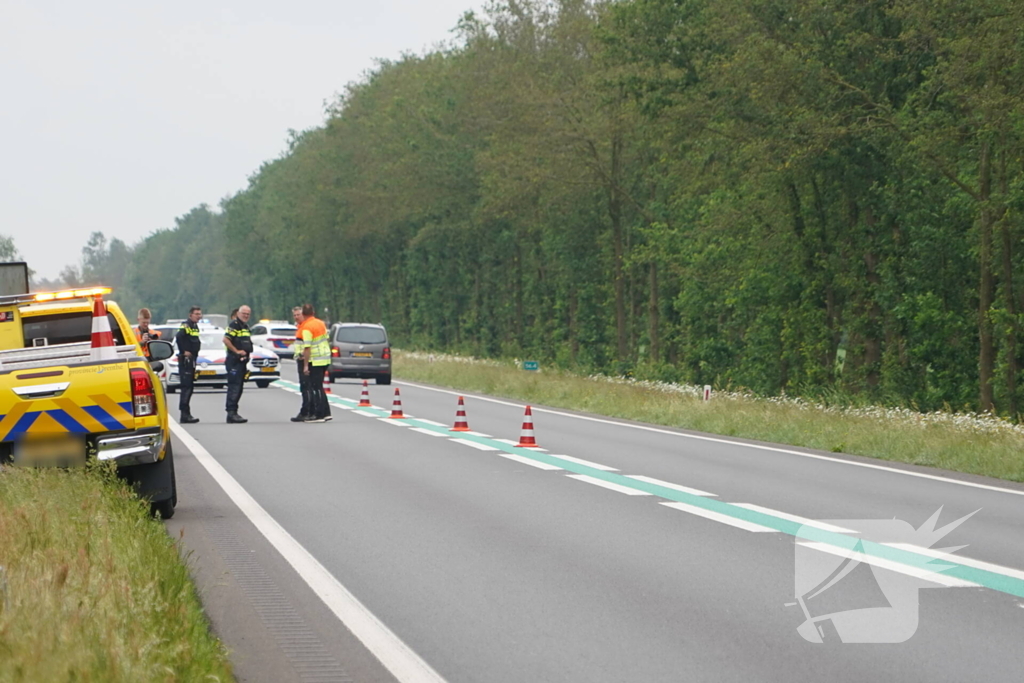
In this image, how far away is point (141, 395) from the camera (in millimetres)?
10945

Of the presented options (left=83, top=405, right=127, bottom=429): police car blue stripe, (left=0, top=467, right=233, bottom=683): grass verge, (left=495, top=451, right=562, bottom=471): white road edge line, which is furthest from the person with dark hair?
(left=0, top=467, right=233, bottom=683): grass verge

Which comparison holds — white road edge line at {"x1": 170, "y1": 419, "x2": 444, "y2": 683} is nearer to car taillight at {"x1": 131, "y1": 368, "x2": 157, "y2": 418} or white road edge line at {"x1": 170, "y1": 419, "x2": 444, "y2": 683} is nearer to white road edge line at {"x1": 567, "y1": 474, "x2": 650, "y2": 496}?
car taillight at {"x1": 131, "y1": 368, "x2": 157, "y2": 418}

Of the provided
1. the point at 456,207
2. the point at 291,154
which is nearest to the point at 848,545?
the point at 456,207

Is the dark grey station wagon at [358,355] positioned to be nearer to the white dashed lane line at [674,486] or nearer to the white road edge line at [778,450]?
the white road edge line at [778,450]

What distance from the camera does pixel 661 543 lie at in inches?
408

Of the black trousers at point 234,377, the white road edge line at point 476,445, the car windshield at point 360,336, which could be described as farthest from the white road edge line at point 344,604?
the car windshield at point 360,336

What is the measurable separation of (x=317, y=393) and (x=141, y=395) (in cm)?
1313

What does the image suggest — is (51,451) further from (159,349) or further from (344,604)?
(159,349)

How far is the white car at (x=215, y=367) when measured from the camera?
112ft

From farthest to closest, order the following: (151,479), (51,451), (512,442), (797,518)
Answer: (512,442)
(797,518)
(151,479)
(51,451)

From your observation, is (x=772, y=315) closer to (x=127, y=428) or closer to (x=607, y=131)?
(x=607, y=131)

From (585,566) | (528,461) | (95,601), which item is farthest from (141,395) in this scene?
(528,461)

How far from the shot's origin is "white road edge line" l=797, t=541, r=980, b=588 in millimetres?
8695

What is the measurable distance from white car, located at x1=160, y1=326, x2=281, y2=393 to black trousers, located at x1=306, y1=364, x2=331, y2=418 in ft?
27.7
